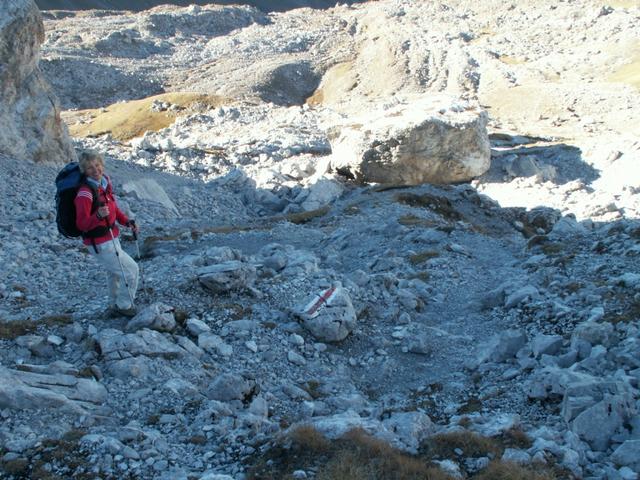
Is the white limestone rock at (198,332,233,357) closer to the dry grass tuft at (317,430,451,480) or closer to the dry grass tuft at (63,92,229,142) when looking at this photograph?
the dry grass tuft at (317,430,451,480)

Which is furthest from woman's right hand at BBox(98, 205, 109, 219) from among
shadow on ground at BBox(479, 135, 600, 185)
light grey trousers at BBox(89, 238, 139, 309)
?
shadow on ground at BBox(479, 135, 600, 185)

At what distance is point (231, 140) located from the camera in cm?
3550

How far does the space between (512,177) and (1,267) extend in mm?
22367

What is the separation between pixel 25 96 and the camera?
22.9 m

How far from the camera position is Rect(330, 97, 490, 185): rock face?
27.6 metres

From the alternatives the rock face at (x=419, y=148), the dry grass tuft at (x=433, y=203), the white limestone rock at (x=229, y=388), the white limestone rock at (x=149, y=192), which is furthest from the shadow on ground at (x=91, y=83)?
the white limestone rock at (x=229, y=388)

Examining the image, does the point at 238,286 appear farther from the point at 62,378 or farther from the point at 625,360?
the point at 625,360

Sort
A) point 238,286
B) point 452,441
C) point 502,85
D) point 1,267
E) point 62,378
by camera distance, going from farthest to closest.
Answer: point 502,85
point 1,267
point 238,286
point 62,378
point 452,441

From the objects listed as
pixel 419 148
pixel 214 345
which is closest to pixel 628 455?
pixel 214 345

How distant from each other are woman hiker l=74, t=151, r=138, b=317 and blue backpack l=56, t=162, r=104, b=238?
0.07 m

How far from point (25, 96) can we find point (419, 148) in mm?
16322

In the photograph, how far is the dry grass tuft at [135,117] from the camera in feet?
147

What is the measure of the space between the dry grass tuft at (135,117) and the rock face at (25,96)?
781 inches

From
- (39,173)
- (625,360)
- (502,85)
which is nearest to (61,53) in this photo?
(502,85)
